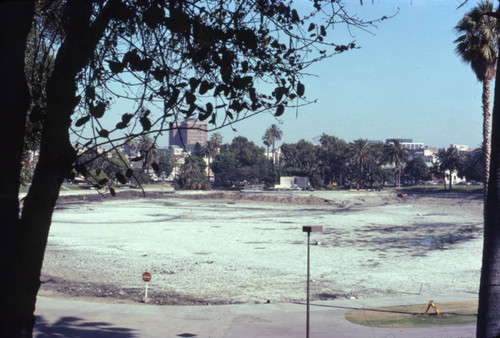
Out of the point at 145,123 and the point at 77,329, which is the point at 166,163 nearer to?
the point at 77,329

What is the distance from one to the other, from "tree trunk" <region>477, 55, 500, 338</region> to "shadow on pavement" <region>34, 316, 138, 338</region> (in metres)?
12.2

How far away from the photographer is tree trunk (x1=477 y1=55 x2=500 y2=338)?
5773 mm

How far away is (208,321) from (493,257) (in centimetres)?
1350

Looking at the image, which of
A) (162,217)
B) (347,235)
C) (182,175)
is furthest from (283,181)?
(347,235)

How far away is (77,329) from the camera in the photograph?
16.4m

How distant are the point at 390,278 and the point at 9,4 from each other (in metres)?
26.4

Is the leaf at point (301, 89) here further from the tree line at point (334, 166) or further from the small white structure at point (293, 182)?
the small white structure at point (293, 182)

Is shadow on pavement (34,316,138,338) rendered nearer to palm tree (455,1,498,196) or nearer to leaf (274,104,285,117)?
leaf (274,104,285,117)

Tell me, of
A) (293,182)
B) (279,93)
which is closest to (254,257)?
(279,93)

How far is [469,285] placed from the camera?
2600 cm

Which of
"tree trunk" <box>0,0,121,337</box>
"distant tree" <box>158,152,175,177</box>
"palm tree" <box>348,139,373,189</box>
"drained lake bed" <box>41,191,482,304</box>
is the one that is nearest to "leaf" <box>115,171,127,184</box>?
"tree trunk" <box>0,0,121,337</box>

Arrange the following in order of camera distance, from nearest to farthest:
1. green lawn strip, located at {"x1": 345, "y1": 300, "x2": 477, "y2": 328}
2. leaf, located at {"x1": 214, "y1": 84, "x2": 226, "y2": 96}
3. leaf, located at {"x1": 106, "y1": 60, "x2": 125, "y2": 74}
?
leaf, located at {"x1": 106, "y1": 60, "x2": 125, "y2": 74} → leaf, located at {"x1": 214, "y1": 84, "x2": 226, "y2": 96} → green lawn strip, located at {"x1": 345, "y1": 300, "x2": 477, "y2": 328}

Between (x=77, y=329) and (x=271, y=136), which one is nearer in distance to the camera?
(x=77, y=329)

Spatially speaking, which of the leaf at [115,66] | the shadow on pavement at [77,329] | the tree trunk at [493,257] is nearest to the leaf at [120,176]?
the leaf at [115,66]
